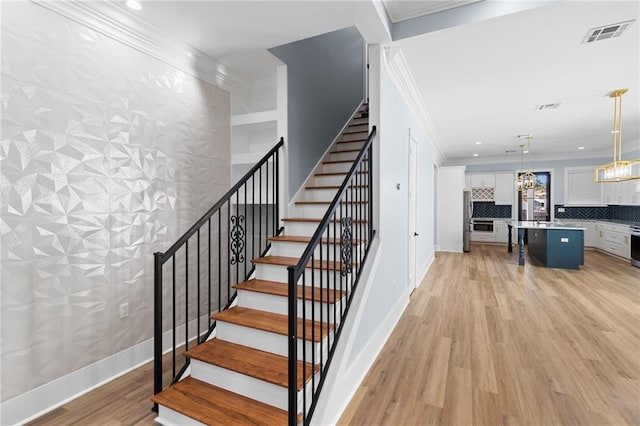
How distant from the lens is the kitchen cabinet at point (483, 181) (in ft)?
31.9

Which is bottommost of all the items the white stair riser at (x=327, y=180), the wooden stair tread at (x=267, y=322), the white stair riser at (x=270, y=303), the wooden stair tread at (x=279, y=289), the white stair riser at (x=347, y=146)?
the wooden stair tread at (x=267, y=322)

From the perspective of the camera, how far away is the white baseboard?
6.14 feet

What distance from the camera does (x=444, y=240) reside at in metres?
8.45

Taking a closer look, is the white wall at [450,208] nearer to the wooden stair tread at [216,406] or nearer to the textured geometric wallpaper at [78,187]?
the textured geometric wallpaper at [78,187]

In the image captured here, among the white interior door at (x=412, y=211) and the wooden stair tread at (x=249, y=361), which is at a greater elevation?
the white interior door at (x=412, y=211)

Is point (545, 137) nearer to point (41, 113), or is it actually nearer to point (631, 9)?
point (631, 9)

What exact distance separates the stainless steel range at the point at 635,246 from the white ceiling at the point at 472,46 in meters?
2.82

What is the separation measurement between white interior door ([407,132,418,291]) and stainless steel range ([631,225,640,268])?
16.5 feet

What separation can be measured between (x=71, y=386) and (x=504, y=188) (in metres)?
10.8

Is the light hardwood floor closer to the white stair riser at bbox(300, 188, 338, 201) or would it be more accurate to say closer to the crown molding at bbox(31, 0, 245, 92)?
the white stair riser at bbox(300, 188, 338, 201)

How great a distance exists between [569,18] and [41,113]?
3846 mm

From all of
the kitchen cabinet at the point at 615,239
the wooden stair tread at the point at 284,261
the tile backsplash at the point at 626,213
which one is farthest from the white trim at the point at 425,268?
the tile backsplash at the point at 626,213

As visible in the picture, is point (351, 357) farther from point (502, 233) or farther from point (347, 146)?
point (502, 233)

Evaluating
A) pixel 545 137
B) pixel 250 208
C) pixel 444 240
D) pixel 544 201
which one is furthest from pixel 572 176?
pixel 250 208
